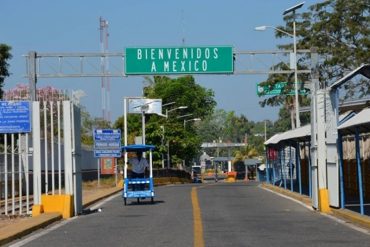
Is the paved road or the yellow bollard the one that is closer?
the paved road

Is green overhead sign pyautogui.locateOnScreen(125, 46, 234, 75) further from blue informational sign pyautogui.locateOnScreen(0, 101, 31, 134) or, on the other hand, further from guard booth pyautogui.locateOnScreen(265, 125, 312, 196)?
blue informational sign pyautogui.locateOnScreen(0, 101, 31, 134)

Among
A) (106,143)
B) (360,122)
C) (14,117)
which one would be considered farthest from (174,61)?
(360,122)

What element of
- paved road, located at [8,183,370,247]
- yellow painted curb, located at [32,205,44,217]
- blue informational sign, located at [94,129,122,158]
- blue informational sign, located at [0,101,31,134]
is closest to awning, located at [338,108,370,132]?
paved road, located at [8,183,370,247]

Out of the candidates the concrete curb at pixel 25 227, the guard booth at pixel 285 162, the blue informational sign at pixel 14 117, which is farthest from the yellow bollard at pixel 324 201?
the guard booth at pixel 285 162

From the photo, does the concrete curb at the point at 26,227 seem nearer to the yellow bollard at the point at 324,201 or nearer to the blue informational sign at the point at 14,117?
the blue informational sign at the point at 14,117

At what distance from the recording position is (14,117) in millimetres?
22922

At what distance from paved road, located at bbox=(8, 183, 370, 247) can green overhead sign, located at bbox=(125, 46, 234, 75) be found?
35.8 feet

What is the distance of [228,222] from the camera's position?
18938 millimetres

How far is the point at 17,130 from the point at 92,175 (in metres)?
40.5

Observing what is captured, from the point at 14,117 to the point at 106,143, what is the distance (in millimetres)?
21535

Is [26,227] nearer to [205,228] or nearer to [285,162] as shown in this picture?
[205,228]

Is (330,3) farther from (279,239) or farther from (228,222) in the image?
(279,239)

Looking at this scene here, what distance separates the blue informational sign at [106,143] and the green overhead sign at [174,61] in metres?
9.86

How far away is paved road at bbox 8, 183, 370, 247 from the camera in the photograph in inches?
580
